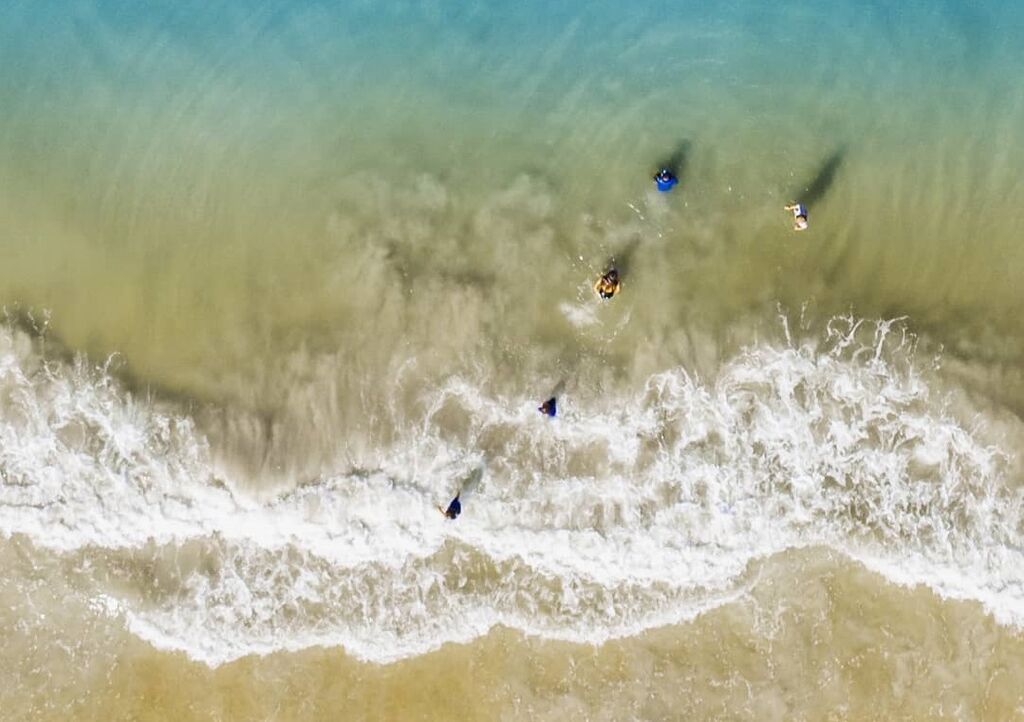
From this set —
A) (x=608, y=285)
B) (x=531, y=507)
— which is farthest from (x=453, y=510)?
(x=608, y=285)

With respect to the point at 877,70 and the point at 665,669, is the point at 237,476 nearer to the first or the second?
the point at 665,669

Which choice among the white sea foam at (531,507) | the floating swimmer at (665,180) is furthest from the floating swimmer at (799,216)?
the floating swimmer at (665,180)

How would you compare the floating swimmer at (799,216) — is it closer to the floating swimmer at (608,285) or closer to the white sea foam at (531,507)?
the white sea foam at (531,507)

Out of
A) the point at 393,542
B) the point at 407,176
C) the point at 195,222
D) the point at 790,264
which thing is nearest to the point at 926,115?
the point at 790,264

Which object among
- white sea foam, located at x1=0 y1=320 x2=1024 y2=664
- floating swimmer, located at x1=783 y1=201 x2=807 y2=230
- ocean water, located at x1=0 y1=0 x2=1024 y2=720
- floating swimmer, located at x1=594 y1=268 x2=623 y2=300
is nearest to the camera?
ocean water, located at x1=0 y1=0 x2=1024 y2=720

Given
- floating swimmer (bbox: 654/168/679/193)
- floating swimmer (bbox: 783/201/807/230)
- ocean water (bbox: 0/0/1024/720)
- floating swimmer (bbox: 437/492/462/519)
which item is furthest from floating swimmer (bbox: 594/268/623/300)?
floating swimmer (bbox: 437/492/462/519)

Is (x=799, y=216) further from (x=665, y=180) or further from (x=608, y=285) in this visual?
(x=608, y=285)

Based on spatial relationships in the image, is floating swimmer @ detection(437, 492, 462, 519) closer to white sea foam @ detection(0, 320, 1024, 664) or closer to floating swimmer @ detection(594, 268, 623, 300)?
white sea foam @ detection(0, 320, 1024, 664)
